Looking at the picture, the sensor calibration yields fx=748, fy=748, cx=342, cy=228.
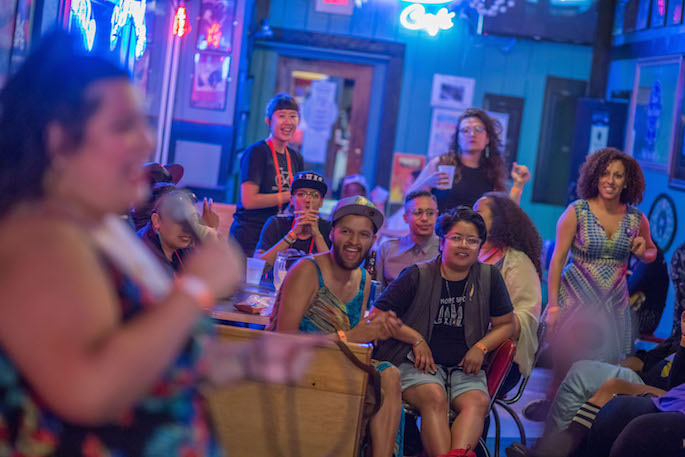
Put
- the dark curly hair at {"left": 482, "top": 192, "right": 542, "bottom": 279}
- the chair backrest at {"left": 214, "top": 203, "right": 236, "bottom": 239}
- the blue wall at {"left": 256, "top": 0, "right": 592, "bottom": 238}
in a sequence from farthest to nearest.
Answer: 1. the blue wall at {"left": 256, "top": 0, "right": 592, "bottom": 238}
2. the chair backrest at {"left": 214, "top": 203, "right": 236, "bottom": 239}
3. the dark curly hair at {"left": 482, "top": 192, "right": 542, "bottom": 279}

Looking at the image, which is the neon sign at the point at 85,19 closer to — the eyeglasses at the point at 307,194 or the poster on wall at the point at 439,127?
the eyeglasses at the point at 307,194

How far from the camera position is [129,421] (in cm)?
99

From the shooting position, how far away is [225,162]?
621cm

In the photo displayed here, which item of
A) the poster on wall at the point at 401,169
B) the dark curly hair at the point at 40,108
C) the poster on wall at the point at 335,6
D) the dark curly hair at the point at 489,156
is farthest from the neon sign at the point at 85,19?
the poster on wall at the point at 401,169

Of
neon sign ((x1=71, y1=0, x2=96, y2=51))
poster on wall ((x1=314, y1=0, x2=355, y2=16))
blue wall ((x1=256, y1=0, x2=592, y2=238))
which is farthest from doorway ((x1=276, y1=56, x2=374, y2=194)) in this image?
neon sign ((x1=71, y1=0, x2=96, y2=51))

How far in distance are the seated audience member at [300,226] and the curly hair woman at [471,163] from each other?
68 centimetres

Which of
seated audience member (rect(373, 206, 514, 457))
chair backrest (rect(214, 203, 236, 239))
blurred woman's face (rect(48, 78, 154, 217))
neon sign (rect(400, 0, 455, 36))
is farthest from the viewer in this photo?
neon sign (rect(400, 0, 455, 36))

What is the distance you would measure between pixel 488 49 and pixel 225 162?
9.21 feet

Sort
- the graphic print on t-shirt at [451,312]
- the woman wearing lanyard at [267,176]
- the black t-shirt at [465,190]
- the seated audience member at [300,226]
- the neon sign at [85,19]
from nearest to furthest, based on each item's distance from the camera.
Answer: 1. the graphic print on t-shirt at [451,312]
2. the neon sign at [85,19]
3. the seated audience member at [300,226]
4. the woman wearing lanyard at [267,176]
5. the black t-shirt at [465,190]

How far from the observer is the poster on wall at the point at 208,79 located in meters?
6.07

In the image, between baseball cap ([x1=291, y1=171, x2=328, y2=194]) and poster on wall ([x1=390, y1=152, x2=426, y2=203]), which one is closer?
baseball cap ([x1=291, y1=171, x2=328, y2=194])

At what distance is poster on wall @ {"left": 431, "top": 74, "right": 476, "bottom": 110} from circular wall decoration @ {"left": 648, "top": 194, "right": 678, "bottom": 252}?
198 centimetres

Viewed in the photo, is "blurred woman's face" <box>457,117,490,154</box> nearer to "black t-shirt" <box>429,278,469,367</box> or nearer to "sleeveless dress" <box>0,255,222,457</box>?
"black t-shirt" <box>429,278,469,367</box>

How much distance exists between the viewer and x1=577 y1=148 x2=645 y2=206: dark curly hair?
3.98 m
